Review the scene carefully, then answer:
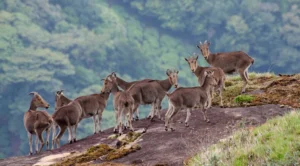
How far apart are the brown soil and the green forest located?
282 feet

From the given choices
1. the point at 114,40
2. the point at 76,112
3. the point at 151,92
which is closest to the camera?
the point at 76,112

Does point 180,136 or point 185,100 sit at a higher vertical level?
point 185,100

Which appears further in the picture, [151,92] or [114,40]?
[114,40]

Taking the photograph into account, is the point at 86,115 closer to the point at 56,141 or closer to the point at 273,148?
the point at 56,141

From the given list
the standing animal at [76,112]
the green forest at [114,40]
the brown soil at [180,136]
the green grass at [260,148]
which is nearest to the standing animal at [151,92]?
the brown soil at [180,136]

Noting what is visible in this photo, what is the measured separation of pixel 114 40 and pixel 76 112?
123 meters

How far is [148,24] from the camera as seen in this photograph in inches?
6245

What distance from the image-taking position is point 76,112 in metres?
19.8

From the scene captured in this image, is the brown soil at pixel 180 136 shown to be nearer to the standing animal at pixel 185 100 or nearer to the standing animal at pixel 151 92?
the standing animal at pixel 185 100

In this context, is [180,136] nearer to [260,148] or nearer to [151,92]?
[260,148]

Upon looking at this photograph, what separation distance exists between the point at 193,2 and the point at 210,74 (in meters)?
141

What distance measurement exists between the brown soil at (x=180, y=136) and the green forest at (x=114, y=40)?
282 feet

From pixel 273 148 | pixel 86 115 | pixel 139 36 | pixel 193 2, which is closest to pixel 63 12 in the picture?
pixel 139 36

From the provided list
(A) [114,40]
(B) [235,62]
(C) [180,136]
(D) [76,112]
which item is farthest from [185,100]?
(A) [114,40]
